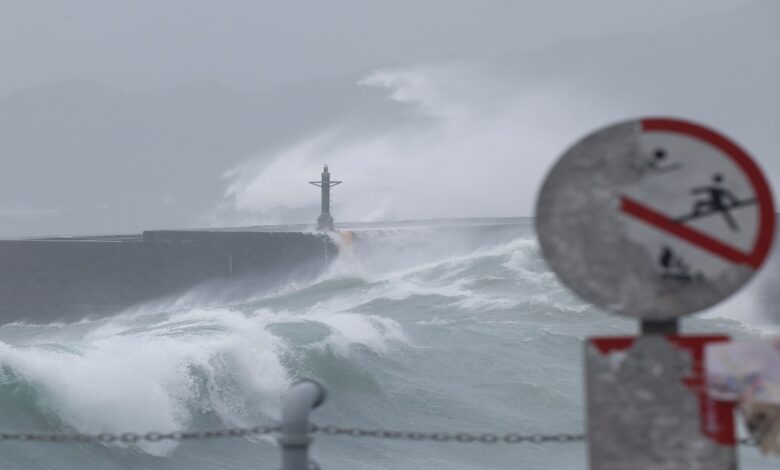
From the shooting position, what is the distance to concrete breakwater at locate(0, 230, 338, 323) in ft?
90.4

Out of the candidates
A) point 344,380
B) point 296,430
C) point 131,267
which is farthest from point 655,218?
point 131,267

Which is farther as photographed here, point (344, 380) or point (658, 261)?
point (344, 380)

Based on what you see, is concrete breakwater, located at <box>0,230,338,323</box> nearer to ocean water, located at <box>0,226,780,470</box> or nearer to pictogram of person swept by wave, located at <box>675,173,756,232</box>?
ocean water, located at <box>0,226,780,470</box>

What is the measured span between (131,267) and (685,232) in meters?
26.8

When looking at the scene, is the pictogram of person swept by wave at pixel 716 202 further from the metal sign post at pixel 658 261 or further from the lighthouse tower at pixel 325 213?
the lighthouse tower at pixel 325 213

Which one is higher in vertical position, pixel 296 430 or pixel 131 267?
pixel 131 267

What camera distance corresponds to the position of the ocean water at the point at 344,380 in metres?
10.5

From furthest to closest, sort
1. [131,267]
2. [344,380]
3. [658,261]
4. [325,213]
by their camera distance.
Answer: [325,213] < [131,267] < [344,380] < [658,261]

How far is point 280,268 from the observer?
28.1m

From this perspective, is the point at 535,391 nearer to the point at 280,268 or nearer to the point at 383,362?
the point at 383,362

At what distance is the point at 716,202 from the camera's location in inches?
88.8

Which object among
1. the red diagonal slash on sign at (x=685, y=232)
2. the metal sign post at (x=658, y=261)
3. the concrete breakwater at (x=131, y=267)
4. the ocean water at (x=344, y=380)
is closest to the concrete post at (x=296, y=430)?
the metal sign post at (x=658, y=261)

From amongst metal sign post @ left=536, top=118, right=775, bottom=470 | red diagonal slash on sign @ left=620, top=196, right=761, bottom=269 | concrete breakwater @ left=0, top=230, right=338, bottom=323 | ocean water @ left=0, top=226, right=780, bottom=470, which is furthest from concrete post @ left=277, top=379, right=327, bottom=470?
concrete breakwater @ left=0, top=230, right=338, bottom=323

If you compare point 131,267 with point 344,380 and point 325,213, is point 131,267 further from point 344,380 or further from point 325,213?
point 344,380
